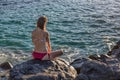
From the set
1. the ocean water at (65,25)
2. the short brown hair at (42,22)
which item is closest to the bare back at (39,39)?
the short brown hair at (42,22)

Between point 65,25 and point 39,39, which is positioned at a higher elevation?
point 39,39

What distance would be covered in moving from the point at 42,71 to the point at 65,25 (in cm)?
1357

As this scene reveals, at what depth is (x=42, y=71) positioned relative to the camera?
12.6 m

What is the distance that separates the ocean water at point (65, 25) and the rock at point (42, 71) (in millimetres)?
6602

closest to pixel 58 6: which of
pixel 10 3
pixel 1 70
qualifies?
pixel 10 3

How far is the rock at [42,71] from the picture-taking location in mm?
12383

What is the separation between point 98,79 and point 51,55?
6.89 feet

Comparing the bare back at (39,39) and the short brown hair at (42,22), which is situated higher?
the short brown hair at (42,22)

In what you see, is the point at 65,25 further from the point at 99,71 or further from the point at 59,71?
the point at 59,71

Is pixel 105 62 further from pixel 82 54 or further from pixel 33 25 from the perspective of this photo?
pixel 33 25

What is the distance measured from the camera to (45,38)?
13766 mm

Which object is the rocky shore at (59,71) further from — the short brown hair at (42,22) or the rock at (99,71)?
the short brown hair at (42,22)

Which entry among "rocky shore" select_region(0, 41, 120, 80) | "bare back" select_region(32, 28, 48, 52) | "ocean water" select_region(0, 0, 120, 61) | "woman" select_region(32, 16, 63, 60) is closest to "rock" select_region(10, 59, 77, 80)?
"rocky shore" select_region(0, 41, 120, 80)

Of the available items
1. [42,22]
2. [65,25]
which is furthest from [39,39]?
[65,25]
